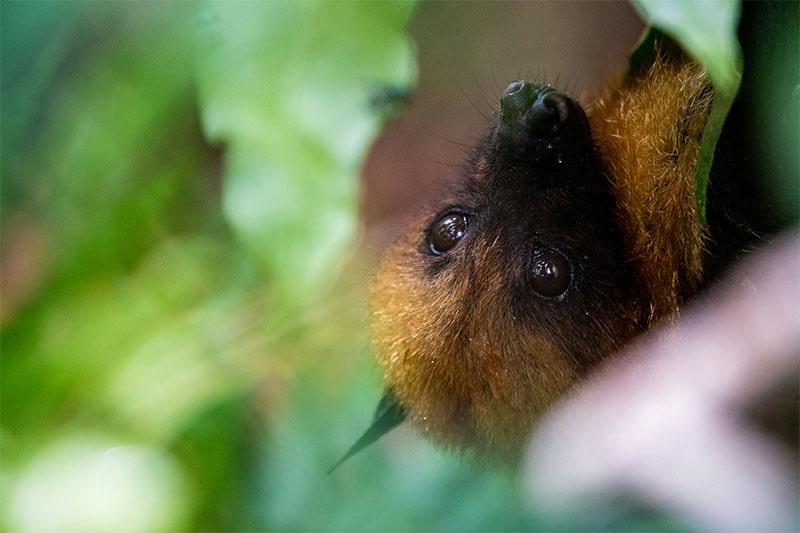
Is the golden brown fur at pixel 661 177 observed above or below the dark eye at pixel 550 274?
above

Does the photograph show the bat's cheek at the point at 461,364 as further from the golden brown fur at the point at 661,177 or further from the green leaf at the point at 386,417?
the golden brown fur at the point at 661,177

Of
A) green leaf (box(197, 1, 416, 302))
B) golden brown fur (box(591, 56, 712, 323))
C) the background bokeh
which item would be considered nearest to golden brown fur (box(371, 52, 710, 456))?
golden brown fur (box(591, 56, 712, 323))

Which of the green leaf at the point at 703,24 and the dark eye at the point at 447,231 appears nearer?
the green leaf at the point at 703,24

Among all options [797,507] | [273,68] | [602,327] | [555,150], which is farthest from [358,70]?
[797,507]

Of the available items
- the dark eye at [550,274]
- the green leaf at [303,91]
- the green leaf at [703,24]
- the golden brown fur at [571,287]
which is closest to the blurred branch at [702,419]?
the golden brown fur at [571,287]

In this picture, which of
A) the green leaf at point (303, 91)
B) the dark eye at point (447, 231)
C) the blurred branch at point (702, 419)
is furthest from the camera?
the dark eye at point (447, 231)

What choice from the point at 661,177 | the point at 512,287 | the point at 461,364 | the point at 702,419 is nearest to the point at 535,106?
the point at 661,177

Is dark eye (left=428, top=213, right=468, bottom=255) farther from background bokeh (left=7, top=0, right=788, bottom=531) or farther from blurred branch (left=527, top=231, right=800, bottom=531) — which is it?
blurred branch (left=527, top=231, right=800, bottom=531)

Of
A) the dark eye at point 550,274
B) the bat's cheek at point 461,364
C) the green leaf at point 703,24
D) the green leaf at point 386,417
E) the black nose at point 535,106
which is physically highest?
the green leaf at point 703,24
